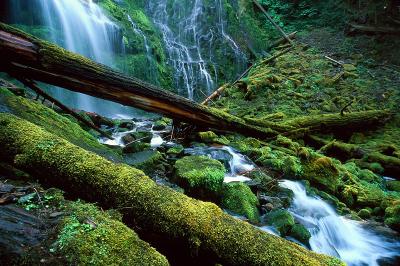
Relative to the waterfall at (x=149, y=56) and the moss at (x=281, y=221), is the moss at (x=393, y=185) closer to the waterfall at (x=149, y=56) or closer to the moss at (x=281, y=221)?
the moss at (x=281, y=221)

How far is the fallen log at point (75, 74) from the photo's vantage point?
394cm

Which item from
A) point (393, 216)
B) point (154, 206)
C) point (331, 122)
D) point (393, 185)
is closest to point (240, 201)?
point (154, 206)

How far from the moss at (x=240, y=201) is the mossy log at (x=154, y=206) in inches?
57.1

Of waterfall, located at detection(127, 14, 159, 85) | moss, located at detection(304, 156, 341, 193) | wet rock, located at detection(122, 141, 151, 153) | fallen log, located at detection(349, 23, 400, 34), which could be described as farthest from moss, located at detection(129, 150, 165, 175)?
fallen log, located at detection(349, 23, 400, 34)

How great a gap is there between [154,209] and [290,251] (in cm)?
96

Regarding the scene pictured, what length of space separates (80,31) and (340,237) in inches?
402

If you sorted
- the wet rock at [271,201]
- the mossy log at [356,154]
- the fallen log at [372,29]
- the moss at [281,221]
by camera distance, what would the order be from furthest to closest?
the fallen log at [372,29]
the mossy log at [356,154]
the wet rock at [271,201]
the moss at [281,221]

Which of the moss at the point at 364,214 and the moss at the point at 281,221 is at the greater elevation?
the moss at the point at 281,221

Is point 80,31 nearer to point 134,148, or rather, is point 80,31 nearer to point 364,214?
point 134,148

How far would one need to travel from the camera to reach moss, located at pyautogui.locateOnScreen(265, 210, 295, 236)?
3.60 metres

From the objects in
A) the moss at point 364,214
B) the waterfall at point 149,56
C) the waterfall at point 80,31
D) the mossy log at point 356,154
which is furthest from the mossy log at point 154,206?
the waterfall at point 149,56

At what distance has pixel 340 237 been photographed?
174 inches

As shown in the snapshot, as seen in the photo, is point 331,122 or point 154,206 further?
point 331,122

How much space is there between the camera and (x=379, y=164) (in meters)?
7.40
